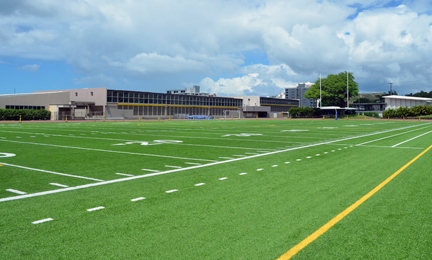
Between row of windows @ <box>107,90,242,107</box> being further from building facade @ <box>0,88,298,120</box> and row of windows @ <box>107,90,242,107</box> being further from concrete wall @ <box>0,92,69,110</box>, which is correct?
concrete wall @ <box>0,92,69,110</box>

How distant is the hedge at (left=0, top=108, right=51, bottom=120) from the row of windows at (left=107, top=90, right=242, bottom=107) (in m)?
18.1

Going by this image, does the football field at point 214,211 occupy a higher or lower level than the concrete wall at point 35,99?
lower

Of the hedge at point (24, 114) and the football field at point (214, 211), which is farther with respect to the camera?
the hedge at point (24, 114)

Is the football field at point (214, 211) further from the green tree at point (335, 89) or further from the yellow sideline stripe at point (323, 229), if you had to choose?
the green tree at point (335, 89)

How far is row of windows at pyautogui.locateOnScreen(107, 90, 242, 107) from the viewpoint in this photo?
79188 mm

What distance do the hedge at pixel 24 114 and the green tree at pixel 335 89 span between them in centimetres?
7609

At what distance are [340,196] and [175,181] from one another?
3665mm

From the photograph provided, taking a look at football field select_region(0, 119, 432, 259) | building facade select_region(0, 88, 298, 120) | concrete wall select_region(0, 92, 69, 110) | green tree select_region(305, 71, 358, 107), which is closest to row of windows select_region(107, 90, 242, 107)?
building facade select_region(0, 88, 298, 120)

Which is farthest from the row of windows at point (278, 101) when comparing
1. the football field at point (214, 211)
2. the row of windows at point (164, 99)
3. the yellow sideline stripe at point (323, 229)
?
the yellow sideline stripe at point (323, 229)

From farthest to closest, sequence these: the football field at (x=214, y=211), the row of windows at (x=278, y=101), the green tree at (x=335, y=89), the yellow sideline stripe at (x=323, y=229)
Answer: the row of windows at (x=278, y=101) → the green tree at (x=335, y=89) → the football field at (x=214, y=211) → the yellow sideline stripe at (x=323, y=229)

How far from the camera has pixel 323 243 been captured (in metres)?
4.28

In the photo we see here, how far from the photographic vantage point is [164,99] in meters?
89.8

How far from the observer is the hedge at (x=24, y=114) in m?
55.2

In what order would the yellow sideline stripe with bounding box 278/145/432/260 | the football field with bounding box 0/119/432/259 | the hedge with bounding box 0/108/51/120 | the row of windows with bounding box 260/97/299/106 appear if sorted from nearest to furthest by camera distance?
the yellow sideline stripe with bounding box 278/145/432/260, the football field with bounding box 0/119/432/259, the hedge with bounding box 0/108/51/120, the row of windows with bounding box 260/97/299/106
